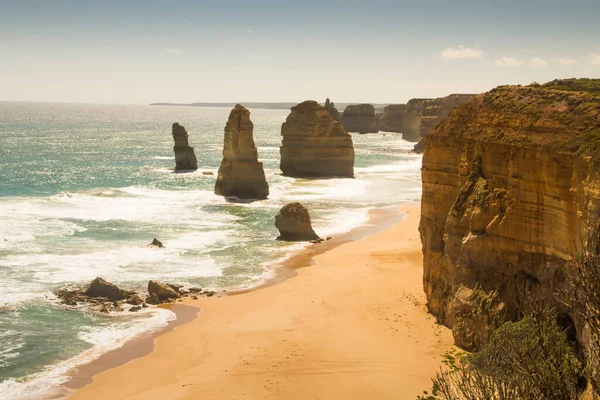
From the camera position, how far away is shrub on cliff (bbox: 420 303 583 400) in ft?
41.0

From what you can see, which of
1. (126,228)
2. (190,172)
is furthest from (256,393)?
(190,172)

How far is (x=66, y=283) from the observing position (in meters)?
32.6

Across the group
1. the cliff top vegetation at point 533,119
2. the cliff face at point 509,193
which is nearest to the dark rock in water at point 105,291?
the cliff face at point 509,193

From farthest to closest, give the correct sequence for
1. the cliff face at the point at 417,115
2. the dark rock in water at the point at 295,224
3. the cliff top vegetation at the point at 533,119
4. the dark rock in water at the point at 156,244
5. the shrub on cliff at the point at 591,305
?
the cliff face at the point at 417,115, the dark rock in water at the point at 295,224, the dark rock in water at the point at 156,244, the cliff top vegetation at the point at 533,119, the shrub on cliff at the point at 591,305

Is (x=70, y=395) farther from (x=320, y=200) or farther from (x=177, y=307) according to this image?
(x=320, y=200)

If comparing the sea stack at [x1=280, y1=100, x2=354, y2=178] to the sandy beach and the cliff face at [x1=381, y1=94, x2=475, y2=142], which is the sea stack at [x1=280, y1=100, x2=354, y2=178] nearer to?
the cliff face at [x1=381, y1=94, x2=475, y2=142]

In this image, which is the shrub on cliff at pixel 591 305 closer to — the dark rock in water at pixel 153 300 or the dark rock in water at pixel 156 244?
the dark rock in water at pixel 153 300

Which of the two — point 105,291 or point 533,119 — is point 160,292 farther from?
point 533,119

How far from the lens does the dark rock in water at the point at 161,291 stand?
30656 mm

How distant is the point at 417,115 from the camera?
156 m

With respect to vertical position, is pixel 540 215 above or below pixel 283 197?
above

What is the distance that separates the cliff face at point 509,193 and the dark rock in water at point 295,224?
745 inches

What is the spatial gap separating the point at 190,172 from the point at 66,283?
50.4m

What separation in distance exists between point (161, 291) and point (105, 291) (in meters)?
2.45
